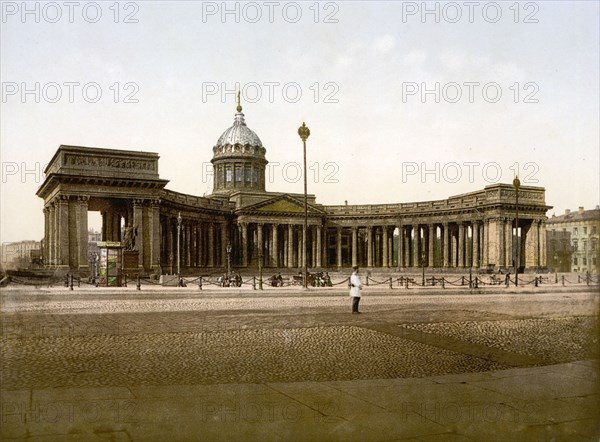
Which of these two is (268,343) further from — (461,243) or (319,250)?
(319,250)

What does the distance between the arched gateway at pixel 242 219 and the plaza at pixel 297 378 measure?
33196mm

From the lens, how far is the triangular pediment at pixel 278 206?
86.6 metres

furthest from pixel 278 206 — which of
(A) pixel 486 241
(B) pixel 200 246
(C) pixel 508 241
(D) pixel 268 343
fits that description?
(D) pixel 268 343

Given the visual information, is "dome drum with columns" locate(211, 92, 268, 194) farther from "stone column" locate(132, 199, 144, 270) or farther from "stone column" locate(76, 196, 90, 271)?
"stone column" locate(76, 196, 90, 271)

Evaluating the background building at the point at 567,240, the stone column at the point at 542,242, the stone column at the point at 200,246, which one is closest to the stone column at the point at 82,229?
the stone column at the point at 200,246

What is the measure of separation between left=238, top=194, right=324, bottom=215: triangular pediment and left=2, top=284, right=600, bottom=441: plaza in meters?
67.0

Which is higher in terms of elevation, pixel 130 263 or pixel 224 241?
pixel 224 241

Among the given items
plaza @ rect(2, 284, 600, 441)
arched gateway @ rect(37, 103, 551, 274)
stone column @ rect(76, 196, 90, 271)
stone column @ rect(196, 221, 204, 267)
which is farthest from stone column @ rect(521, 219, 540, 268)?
plaza @ rect(2, 284, 600, 441)

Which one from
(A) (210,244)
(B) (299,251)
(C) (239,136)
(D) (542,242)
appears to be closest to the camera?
(A) (210,244)

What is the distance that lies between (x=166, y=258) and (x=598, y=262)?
6805 cm

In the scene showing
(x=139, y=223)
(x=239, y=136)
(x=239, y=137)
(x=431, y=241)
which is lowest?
(x=431, y=241)

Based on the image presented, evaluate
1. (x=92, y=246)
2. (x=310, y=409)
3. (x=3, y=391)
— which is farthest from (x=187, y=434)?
(x=92, y=246)

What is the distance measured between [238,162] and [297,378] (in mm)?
86807

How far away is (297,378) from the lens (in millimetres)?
10297
